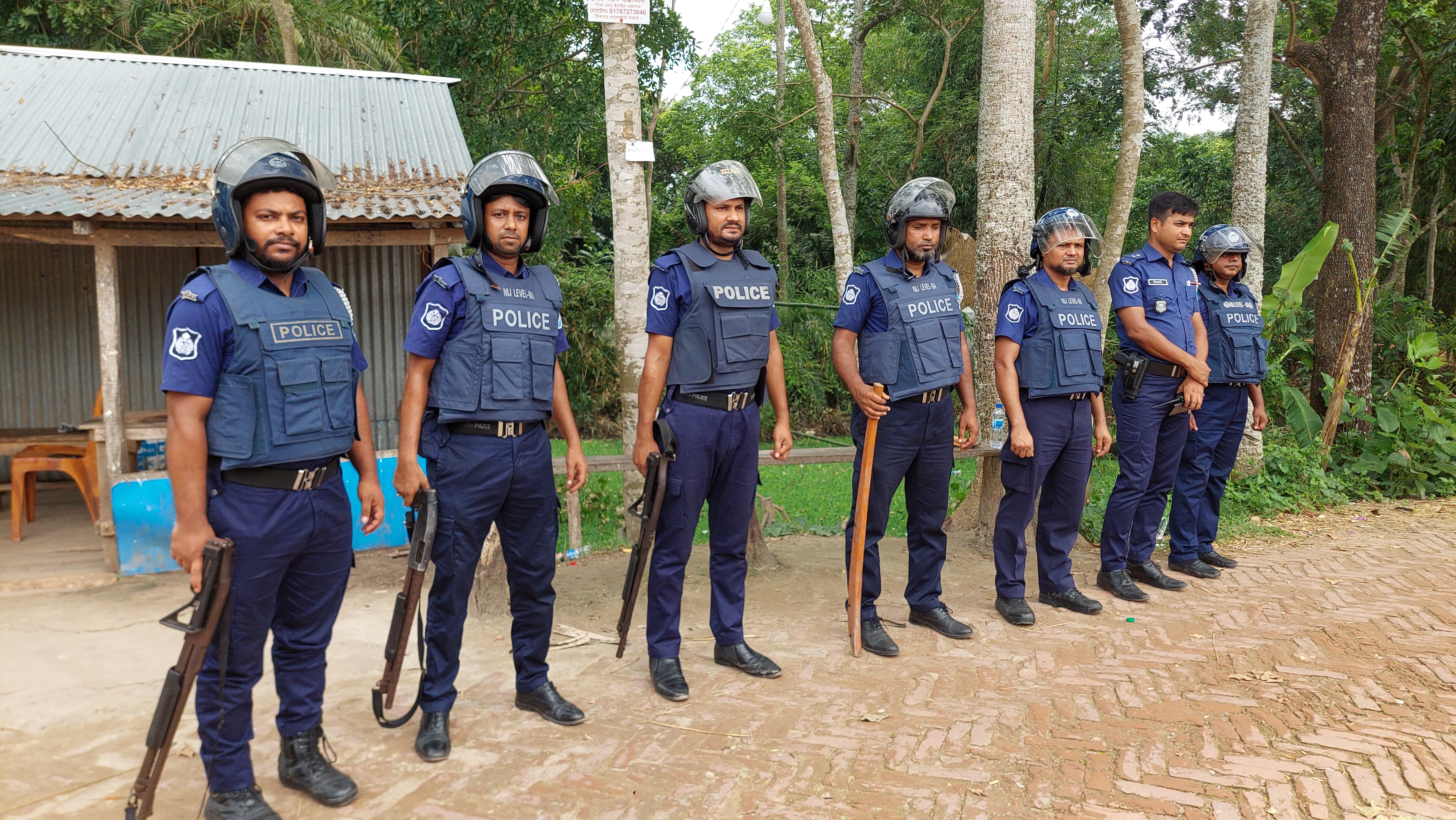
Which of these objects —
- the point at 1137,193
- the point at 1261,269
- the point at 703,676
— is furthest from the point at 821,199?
the point at 703,676

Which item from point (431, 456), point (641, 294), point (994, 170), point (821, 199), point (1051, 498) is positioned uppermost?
point (821, 199)

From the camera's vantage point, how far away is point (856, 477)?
479 centimetres

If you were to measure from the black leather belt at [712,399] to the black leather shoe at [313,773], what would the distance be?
6.06 feet

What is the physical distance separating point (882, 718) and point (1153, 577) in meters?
2.62

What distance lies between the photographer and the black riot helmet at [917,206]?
176 inches

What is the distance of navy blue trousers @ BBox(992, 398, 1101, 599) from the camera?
4949 mm

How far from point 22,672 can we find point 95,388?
5.15m

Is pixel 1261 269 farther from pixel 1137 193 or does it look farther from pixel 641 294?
pixel 1137 193

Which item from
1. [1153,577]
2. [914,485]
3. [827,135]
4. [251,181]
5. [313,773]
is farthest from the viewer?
[827,135]

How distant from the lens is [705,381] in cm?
404

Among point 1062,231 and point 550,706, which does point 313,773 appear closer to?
point 550,706

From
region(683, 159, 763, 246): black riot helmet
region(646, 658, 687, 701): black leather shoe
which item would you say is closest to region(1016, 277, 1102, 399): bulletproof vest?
region(683, 159, 763, 246): black riot helmet

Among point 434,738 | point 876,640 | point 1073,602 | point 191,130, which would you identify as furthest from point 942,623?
point 191,130

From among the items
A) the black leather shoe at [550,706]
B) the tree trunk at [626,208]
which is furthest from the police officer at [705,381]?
the tree trunk at [626,208]
